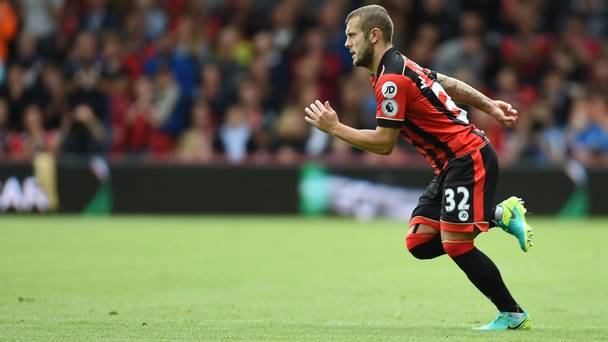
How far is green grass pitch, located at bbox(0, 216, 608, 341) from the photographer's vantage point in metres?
7.50

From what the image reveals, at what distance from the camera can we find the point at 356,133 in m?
7.36

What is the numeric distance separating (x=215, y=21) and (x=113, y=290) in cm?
1297

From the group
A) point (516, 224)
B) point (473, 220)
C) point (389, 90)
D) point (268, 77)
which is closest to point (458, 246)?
point (473, 220)

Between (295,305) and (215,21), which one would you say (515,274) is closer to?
(295,305)

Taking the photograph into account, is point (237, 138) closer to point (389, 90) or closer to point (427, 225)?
point (427, 225)

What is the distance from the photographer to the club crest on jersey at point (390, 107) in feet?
24.1

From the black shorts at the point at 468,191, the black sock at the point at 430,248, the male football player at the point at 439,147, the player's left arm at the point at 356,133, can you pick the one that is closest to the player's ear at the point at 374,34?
the male football player at the point at 439,147

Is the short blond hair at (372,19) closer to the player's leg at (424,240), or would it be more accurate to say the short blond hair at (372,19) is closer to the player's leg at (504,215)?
the player's leg at (504,215)

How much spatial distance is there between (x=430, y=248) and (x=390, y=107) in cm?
108

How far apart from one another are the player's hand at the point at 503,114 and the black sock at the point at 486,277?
100cm

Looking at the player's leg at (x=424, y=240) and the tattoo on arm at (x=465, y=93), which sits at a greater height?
the tattoo on arm at (x=465, y=93)

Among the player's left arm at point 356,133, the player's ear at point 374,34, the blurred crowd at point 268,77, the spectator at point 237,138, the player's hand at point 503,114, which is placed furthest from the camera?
the spectator at point 237,138

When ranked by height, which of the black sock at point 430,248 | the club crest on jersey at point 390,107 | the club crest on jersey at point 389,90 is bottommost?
the black sock at point 430,248

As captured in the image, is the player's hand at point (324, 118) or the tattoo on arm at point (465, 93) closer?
the player's hand at point (324, 118)
